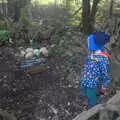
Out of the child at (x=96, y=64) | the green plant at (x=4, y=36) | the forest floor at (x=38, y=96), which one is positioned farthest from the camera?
the green plant at (x=4, y=36)

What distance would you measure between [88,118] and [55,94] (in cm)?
173

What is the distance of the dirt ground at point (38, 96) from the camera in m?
3.43

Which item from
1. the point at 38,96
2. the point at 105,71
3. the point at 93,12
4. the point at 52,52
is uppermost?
the point at 93,12

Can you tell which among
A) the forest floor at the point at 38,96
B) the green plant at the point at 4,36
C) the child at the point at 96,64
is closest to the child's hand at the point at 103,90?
the child at the point at 96,64

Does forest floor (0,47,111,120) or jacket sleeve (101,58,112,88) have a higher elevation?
jacket sleeve (101,58,112,88)

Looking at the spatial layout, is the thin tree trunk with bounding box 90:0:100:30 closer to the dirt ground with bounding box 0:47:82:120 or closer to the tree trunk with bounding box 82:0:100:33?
the tree trunk with bounding box 82:0:100:33

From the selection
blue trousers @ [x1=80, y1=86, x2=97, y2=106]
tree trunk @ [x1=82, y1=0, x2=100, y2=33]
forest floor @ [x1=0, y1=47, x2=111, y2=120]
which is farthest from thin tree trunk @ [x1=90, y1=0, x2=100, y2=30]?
blue trousers @ [x1=80, y1=86, x2=97, y2=106]

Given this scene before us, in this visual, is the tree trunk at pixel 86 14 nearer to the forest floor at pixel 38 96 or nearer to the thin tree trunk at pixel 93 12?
the thin tree trunk at pixel 93 12

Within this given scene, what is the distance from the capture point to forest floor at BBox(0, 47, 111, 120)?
3.43 meters

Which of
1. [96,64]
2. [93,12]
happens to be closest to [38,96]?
[96,64]

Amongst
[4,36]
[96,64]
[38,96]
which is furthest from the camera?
[4,36]

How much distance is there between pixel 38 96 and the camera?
150 inches

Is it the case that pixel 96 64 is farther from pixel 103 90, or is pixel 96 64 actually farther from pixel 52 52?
pixel 52 52

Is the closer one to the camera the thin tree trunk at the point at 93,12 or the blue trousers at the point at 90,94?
the blue trousers at the point at 90,94
